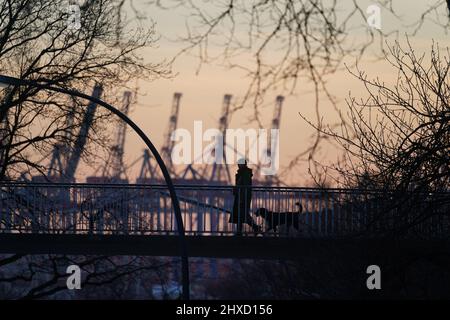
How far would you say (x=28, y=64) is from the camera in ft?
130

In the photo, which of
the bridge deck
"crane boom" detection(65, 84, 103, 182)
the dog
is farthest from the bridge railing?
"crane boom" detection(65, 84, 103, 182)

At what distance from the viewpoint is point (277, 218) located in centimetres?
3291

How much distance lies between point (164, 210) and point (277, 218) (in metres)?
2.50

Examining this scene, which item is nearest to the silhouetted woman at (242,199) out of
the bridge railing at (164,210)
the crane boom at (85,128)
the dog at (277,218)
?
the bridge railing at (164,210)

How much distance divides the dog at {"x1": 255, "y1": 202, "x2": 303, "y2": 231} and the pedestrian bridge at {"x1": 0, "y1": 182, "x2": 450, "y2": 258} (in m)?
0.02

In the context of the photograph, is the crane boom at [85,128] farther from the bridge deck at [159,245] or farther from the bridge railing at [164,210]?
the bridge deck at [159,245]

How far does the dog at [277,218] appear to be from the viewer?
3281 centimetres

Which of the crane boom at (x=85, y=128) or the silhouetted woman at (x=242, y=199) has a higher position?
the crane boom at (x=85, y=128)

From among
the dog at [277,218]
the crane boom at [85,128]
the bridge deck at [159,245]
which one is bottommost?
the bridge deck at [159,245]

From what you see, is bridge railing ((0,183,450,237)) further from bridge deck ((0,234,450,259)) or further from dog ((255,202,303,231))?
bridge deck ((0,234,450,259))

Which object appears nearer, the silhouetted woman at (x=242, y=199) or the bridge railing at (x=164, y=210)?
the silhouetted woman at (x=242, y=199)

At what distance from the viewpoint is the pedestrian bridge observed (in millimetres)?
32375
